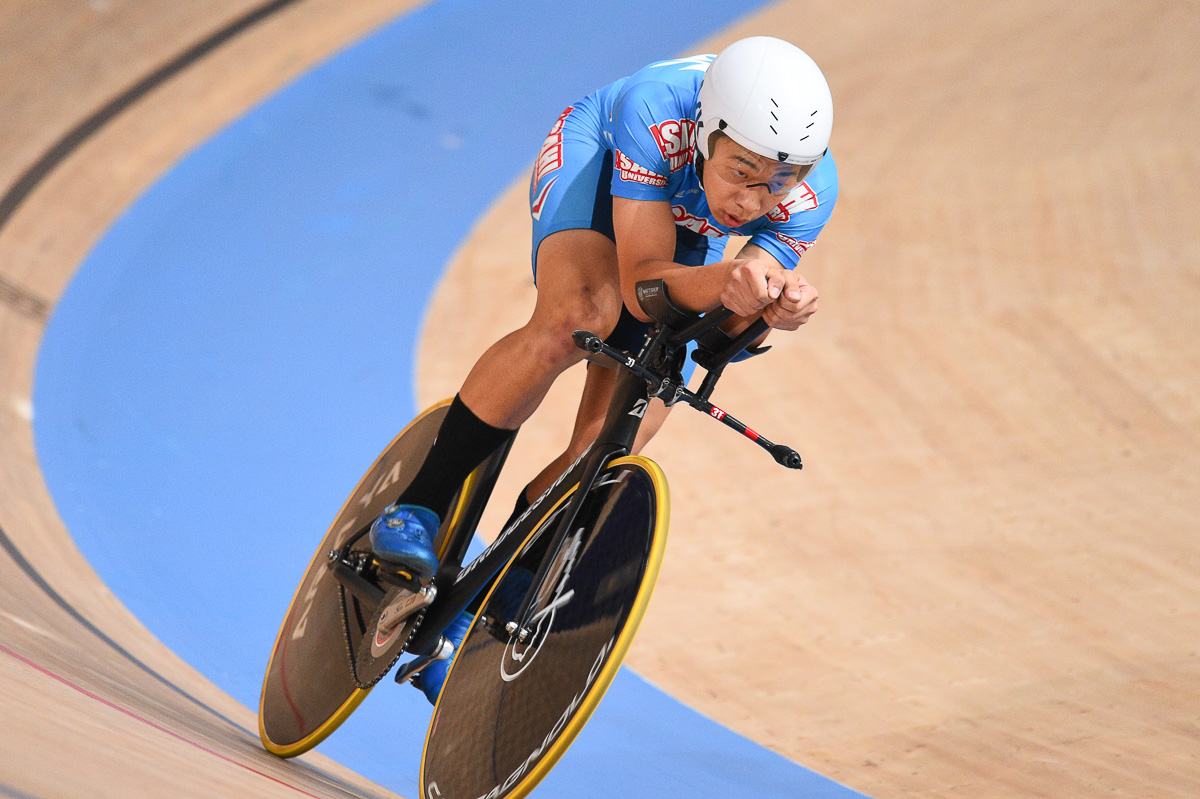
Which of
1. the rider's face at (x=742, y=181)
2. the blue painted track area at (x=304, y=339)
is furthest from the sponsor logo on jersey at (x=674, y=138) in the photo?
the blue painted track area at (x=304, y=339)

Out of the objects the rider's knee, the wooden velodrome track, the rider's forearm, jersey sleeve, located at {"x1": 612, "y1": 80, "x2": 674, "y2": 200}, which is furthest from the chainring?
jersey sleeve, located at {"x1": 612, "y1": 80, "x2": 674, "y2": 200}

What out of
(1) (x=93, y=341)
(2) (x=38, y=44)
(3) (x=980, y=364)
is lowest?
(3) (x=980, y=364)

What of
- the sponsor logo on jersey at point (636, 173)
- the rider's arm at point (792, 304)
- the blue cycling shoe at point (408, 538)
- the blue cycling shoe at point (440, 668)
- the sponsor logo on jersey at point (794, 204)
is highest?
the sponsor logo on jersey at point (636, 173)

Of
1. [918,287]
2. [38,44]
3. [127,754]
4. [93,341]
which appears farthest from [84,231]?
[127,754]

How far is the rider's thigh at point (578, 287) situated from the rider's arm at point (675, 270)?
15 cm

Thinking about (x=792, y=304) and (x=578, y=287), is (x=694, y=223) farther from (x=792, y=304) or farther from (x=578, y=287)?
(x=792, y=304)

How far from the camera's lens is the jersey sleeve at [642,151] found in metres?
1.85

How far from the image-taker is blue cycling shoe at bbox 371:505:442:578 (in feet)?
6.78

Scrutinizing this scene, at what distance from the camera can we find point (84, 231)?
A: 471 centimetres

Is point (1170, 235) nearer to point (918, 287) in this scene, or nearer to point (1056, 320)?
point (1056, 320)

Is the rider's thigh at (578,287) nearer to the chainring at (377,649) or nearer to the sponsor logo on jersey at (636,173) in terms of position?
the sponsor logo on jersey at (636,173)

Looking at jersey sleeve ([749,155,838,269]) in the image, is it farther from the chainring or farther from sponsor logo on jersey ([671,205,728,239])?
the chainring

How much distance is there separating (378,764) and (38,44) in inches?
173

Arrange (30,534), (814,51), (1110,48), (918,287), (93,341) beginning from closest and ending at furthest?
(30,534) → (93,341) → (918,287) → (1110,48) → (814,51)
